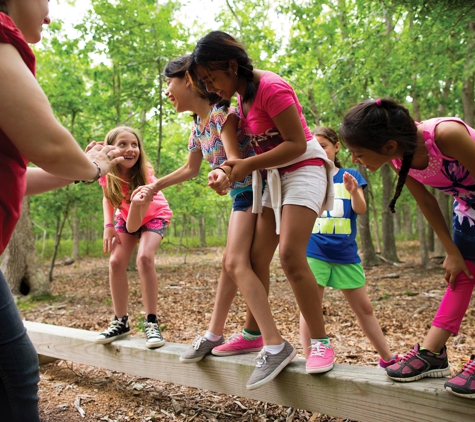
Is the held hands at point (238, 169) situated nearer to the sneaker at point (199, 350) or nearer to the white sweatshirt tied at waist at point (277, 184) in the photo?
the white sweatshirt tied at waist at point (277, 184)

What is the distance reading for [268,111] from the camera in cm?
195

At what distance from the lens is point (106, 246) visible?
3.07 m

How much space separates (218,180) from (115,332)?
1920mm

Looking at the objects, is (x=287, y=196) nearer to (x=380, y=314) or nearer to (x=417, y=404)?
(x=417, y=404)

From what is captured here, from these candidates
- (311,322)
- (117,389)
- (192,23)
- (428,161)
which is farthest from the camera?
(192,23)

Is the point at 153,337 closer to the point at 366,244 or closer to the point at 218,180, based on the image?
the point at 218,180

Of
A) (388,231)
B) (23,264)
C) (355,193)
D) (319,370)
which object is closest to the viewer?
(319,370)

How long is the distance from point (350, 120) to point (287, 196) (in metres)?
0.50

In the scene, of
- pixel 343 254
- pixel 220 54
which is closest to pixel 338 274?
pixel 343 254

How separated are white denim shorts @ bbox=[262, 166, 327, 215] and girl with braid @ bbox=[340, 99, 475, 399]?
237 millimetres

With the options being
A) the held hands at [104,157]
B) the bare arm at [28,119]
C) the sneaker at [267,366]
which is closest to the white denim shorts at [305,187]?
the sneaker at [267,366]

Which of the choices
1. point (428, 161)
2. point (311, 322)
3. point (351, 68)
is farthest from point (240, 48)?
point (351, 68)

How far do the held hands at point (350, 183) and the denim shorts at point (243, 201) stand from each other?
0.72 meters

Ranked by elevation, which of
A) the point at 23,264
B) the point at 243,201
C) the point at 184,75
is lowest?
the point at 23,264
